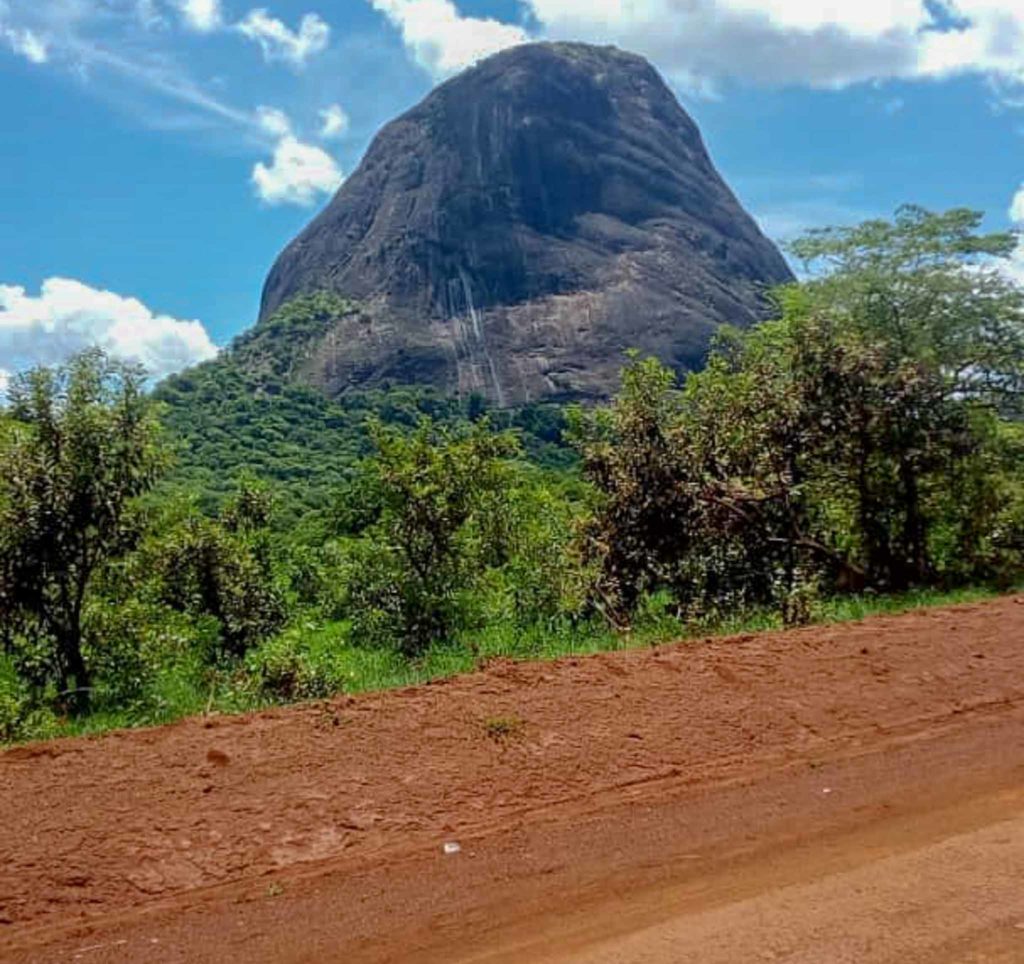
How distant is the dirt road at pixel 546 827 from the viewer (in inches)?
171

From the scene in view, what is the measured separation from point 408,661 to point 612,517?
165 inches

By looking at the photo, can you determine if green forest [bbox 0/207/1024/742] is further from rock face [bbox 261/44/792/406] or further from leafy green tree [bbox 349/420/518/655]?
rock face [bbox 261/44/792/406]

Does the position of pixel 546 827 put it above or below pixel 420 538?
below

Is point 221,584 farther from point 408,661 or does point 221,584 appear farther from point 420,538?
point 408,661

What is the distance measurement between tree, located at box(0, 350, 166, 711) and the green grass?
0.64 meters

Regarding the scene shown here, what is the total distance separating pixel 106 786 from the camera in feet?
18.3

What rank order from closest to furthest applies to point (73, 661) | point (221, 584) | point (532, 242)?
point (73, 661) → point (221, 584) → point (532, 242)

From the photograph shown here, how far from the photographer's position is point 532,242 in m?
148

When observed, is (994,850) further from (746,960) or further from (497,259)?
(497,259)

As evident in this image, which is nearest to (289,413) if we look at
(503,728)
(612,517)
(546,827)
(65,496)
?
(612,517)

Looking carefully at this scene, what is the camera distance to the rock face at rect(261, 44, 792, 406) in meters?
125

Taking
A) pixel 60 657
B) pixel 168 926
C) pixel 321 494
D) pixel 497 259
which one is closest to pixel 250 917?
pixel 168 926

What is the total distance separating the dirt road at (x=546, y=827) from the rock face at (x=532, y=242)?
109186 mm

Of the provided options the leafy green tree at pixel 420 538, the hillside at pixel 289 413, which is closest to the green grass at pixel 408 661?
the leafy green tree at pixel 420 538
